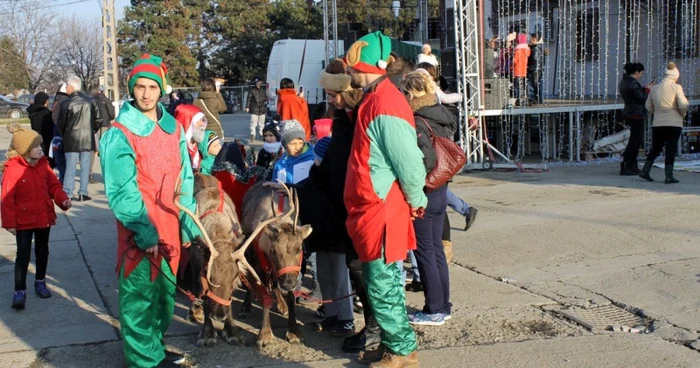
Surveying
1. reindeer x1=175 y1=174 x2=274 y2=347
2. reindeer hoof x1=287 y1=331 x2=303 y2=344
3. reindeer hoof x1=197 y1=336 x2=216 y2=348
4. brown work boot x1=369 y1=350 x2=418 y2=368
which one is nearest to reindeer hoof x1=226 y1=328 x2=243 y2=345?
reindeer x1=175 y1=174 x2=274 y2=347

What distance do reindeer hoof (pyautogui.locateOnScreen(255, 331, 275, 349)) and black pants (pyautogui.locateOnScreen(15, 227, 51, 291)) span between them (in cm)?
242

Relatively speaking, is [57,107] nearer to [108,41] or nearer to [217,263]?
[217,263]

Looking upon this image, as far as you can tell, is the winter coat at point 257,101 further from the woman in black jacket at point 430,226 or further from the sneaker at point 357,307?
the woman in black jacket at point 430,226

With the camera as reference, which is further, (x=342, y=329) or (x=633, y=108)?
(x=633, y=108)

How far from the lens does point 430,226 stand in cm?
549

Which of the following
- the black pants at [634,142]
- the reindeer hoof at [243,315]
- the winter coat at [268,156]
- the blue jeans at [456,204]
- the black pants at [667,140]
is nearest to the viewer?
the reindeer hoof at [243,315]

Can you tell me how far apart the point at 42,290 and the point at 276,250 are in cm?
276

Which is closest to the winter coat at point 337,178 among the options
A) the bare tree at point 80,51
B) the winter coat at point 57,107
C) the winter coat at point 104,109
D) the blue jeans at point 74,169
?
the blue jeans at point 74,169

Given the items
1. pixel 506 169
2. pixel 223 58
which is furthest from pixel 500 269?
pixel 223 58

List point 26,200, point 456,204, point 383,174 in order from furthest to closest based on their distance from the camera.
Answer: point 456,204 < point 26,200 < point 383,174

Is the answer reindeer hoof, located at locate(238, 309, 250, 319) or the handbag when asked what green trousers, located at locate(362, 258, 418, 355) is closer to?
the handbag

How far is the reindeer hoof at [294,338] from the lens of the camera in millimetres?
5449

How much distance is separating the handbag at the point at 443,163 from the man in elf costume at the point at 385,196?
73 cm

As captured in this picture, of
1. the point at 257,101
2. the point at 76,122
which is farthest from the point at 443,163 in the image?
the point at 257,101
